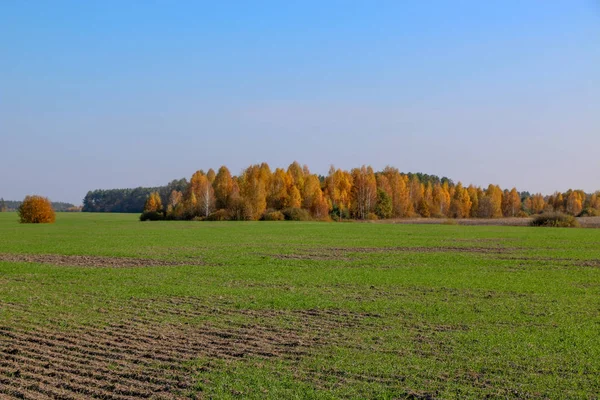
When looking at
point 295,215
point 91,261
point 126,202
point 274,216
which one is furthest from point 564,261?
point 126,202

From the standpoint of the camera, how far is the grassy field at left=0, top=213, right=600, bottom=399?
8555mm

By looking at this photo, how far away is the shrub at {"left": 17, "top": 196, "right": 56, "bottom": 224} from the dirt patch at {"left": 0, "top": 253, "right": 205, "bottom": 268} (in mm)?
48091

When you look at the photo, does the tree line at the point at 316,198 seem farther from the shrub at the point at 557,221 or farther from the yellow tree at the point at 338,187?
the shrub at the point at 557,221

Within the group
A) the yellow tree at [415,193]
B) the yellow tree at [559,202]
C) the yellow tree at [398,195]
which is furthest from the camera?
the yellow tree at [559,202]

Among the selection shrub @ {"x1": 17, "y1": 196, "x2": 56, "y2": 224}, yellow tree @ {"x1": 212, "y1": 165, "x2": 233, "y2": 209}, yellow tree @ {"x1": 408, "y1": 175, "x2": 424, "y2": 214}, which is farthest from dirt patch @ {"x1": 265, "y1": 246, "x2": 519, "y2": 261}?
yellow tree @ {"x1": 408, "y1": 175, "x2": 424, "y2": 214}

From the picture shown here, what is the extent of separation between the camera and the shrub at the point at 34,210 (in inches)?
2906

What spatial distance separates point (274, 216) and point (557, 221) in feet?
138

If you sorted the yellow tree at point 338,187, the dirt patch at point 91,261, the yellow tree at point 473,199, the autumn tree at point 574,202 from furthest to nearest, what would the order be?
1. the autumn tree at point 574,202
2. the yellow tree at point 473,199
3. the yellow tree at point 338,187
4. the dirt patch at point 91,261

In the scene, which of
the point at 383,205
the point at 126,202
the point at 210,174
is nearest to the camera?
the point at 383,205

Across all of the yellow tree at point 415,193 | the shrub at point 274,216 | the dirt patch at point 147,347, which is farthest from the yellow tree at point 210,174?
the dirt patch at point 147,347

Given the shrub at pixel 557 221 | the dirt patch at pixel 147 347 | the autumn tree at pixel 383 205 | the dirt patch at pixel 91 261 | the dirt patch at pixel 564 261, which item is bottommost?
the dirt patch at pixel 147 347

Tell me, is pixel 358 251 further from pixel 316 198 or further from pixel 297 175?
pixel 297 175

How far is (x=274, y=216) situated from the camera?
89.8 m

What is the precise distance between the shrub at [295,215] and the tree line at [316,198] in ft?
0.54
